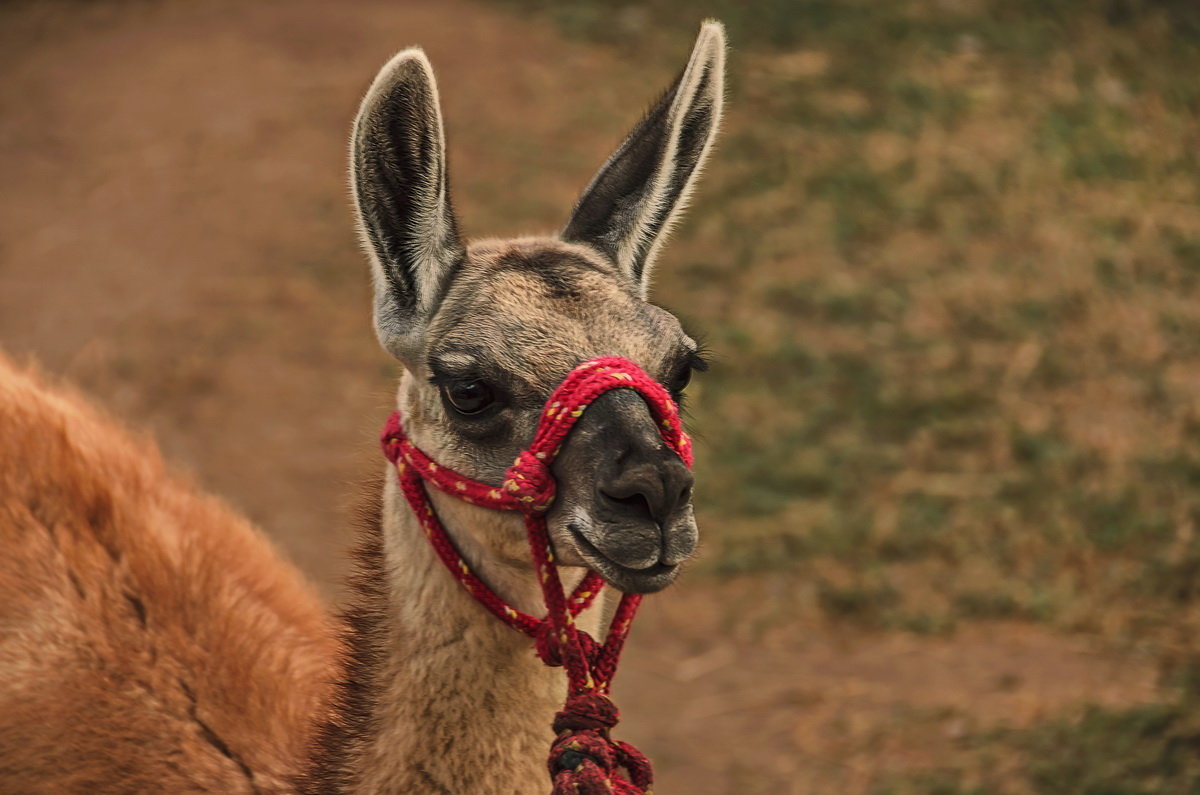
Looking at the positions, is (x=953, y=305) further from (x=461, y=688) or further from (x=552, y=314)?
(x=461, y=688)

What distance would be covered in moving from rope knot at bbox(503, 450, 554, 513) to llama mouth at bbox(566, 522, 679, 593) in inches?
3.0

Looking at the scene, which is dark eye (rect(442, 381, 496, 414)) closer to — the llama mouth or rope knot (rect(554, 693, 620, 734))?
the llama mouth

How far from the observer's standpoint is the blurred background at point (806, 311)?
5242 mm

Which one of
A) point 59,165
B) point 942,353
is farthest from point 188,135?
point 942,353

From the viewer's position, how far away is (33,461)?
3361mm

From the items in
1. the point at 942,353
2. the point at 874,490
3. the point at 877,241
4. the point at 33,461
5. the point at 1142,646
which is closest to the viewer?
the point at 33,461

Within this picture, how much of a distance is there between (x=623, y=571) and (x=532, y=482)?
0.75ft

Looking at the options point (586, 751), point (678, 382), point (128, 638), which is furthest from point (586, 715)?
point (128, 638)

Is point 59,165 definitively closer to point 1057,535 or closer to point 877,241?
point 877,241

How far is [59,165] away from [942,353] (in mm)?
5886

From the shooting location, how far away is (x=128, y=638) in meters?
3.09

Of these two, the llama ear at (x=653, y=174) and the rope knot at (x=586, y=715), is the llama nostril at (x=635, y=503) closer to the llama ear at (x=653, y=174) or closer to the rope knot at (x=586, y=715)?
the rope knot at (x=586, y=715)

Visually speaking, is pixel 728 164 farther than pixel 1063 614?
Yes

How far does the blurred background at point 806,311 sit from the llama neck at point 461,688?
1.73 ft
